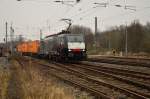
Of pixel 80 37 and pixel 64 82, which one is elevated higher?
pixel 80 37

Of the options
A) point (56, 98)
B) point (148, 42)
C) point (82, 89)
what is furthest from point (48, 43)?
point (56, 98)

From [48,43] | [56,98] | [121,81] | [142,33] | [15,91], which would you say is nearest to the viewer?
[56,98]

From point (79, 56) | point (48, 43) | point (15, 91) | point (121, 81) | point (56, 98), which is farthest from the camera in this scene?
point (48, 43)

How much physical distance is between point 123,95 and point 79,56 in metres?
22.0

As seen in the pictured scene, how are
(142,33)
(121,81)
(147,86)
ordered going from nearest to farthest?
(147,86) → (121,81) → (142,33)

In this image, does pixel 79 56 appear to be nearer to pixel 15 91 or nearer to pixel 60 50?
pixel 60 50

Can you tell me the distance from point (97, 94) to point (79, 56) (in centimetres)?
2185

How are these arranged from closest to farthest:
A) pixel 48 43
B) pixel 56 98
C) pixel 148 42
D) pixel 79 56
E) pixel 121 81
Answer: pixel 56 98
pixel 121 81
pixel 79 56
pixel 48 43
pixel 148 42

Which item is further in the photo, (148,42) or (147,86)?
(148,42)

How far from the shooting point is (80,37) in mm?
35281

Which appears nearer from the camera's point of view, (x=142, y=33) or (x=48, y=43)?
(x=48, y=43)

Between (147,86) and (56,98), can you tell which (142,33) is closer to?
(147,86)

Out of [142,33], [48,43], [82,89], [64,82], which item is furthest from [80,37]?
[142,33]

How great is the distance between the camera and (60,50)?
34.8 meters
